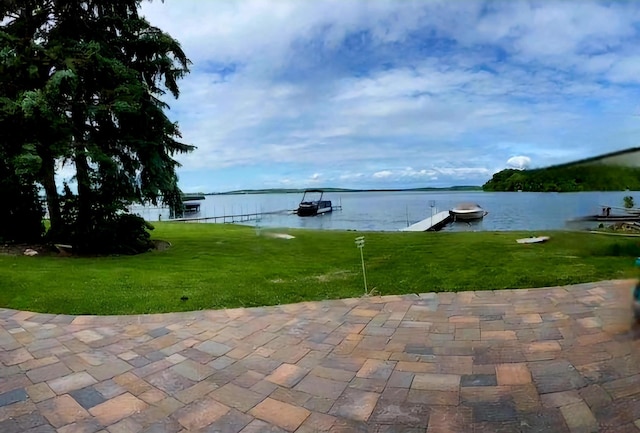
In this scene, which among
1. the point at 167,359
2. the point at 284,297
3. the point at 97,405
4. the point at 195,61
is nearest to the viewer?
the point at 97,405

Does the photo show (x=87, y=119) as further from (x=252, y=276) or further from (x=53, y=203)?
(x=252, y=276)

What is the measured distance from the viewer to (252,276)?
6203 mm

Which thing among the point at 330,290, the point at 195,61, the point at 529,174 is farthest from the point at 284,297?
the point at 195,61

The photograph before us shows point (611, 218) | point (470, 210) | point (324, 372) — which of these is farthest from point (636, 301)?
point (324, 372)

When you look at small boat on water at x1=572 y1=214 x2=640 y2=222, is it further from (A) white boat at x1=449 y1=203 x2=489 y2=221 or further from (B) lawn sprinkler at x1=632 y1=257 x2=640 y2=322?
(A) white boat at x1=449 y1=203 x2=489 y2=221

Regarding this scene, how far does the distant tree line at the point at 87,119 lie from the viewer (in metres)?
7.88

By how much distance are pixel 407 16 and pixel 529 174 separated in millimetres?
1141

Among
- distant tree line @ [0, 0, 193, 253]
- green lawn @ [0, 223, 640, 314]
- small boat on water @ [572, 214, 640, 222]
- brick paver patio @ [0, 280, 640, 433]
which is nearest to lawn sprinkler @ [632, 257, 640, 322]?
small boat on water @ [572, 214, 640, 222]

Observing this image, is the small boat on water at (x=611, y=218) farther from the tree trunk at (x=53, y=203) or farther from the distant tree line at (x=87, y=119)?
the tree trunk at (x=53, y=203)

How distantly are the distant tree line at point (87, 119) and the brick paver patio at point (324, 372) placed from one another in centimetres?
509

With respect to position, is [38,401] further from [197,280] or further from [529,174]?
[197,280]

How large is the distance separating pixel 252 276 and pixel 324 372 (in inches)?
142

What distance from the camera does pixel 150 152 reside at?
906 cm

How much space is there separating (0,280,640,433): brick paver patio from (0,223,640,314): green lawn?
0.60 metres
